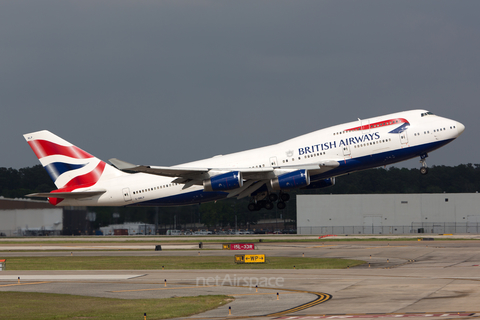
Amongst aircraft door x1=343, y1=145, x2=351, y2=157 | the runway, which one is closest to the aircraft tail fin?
the runway

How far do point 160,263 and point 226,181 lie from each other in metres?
9.38

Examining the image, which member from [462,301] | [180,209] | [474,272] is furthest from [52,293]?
[180,209]

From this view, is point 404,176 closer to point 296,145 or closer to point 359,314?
point 296,145

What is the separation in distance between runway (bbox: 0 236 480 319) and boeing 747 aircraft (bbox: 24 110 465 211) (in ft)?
29.7

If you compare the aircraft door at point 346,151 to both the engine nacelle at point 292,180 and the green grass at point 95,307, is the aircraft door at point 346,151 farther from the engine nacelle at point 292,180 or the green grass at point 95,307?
the green grass at point 95,307

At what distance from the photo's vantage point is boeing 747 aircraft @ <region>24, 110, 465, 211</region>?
161 ft

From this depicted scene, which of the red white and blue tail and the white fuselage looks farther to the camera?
the red white and blue tail

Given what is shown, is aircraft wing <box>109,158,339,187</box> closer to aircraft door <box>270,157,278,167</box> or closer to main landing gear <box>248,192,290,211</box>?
aircraft door <box>270,157,278,167</box>

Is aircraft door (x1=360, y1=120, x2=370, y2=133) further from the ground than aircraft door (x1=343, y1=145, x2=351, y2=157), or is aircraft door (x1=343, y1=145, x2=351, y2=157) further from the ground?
aircraft door (x1=360, y1=120, x2=370, y2=133)

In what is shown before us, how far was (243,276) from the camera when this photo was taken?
120ft

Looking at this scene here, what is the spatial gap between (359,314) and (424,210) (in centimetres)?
8925

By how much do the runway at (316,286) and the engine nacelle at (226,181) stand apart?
1156 cm

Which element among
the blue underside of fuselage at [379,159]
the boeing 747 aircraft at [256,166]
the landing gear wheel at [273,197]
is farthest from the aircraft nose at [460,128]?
the landing gear wheel at [273,197]

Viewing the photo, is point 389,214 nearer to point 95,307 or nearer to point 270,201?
point 270,201
